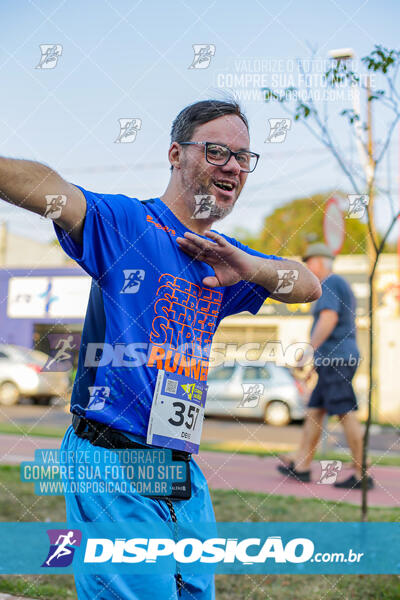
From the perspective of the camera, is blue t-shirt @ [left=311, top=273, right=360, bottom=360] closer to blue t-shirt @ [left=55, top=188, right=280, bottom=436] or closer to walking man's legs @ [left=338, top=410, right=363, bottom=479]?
walking man's legs @ [left=338, top=410, right=363, bottom=479]

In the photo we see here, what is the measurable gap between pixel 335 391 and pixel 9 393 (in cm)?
1183

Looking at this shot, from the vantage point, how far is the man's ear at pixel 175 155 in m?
2.22

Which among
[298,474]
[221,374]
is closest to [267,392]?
[221,374]

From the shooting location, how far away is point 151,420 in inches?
76.9

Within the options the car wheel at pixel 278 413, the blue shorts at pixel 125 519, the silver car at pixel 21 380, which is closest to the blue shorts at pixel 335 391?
the blue shorts at pixel 125 519

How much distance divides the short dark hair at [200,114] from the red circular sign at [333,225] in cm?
341

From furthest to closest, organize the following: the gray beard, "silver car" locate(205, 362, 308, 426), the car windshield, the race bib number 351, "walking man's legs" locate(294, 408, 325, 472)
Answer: the car windshield → "silver car" locate(205, 362, 308, 426) → "walking man's legs" locate(294, 408, 325, 472) → the gray beard → the race bib number 351

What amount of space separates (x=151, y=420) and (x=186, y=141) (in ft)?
3.06

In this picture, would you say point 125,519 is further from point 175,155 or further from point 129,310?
point 175,155

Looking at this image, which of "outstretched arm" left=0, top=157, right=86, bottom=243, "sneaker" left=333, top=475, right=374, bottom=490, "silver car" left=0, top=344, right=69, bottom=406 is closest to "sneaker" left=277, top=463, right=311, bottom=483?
"sneaker" left=333, top=475, right=374, bottom=490

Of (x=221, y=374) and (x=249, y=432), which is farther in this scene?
(x=221, y=374)

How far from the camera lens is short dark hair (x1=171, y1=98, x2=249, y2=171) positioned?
220cm

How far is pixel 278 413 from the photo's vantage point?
13805 millimetres

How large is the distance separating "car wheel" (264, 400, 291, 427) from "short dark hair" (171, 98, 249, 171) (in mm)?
11930
